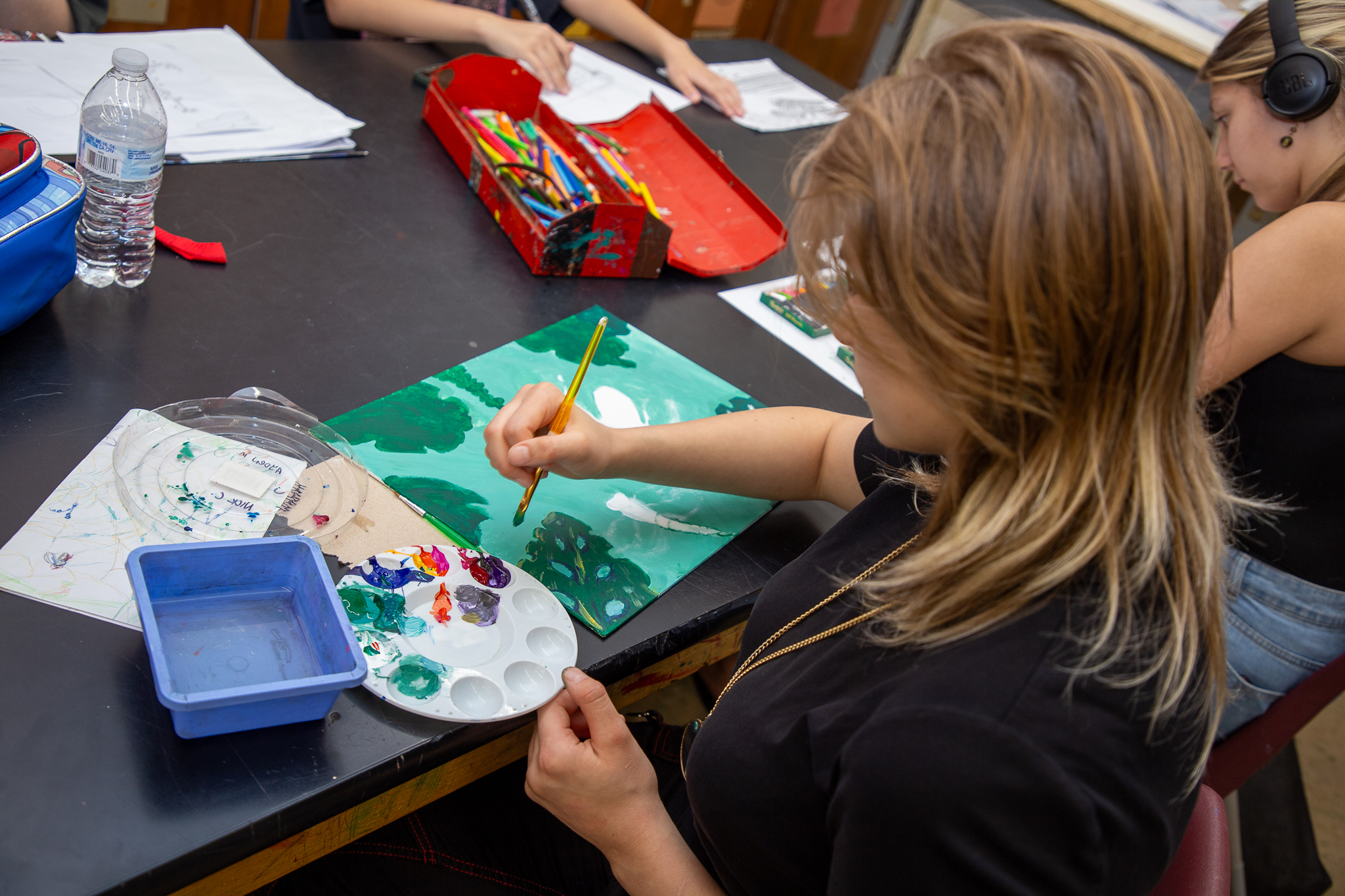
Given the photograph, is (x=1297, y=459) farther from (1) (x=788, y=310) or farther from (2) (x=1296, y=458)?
(1) (x=788, y=310)

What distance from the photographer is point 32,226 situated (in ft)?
2.73

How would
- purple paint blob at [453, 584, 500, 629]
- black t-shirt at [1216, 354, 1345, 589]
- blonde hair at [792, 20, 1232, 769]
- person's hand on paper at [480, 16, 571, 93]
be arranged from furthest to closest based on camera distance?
person's hand on paper at [480, 16, 571, 93] < black t-shirt at [1216, 354, 1345, 589] < purple paint blob at [453, 584, 500, 629] < blonde hair at [792, 20, 1232, 769]

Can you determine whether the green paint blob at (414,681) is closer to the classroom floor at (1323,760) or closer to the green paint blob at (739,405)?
the green paint blob at (739,405)

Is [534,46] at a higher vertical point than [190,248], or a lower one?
higher

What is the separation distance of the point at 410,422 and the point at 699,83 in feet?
4.03

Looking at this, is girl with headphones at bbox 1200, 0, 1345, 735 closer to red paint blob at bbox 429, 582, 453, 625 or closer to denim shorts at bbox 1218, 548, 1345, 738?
denim shorts at bbox 1218, 548, 1345, 738

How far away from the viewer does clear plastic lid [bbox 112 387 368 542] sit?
0.76 m

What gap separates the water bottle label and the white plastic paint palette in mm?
524

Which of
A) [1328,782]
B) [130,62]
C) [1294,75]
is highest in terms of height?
[1294,75]

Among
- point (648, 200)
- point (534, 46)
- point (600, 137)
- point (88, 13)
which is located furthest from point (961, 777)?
point (88, 13)

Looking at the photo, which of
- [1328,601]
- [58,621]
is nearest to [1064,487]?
[58,621]

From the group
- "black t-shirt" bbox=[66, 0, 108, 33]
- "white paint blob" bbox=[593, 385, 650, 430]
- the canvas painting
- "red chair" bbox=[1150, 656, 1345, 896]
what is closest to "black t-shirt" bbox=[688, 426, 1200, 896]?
"red chair" bbox=[1150, 656, 1345, 896]

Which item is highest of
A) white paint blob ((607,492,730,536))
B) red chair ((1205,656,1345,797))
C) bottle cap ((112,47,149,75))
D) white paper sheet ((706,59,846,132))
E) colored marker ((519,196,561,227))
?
bottle cap ((112,47,149,75))

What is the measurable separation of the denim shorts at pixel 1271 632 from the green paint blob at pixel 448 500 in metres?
0.90
